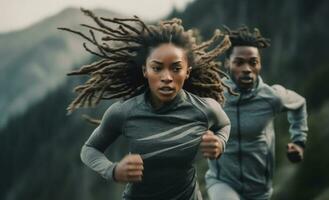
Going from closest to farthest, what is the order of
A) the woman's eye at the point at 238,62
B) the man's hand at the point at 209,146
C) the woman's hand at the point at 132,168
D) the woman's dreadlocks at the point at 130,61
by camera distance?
the woman's hand at the point at 132,168 < the man's hand at the point at 209,146 < the woman's dreadlocks at the point at 130,61 < the woman's eye at the point at 238,62

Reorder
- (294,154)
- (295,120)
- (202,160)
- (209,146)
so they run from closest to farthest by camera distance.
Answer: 1. (209,146)
2. (294,154)
3. (295,120)
4. (202,160)

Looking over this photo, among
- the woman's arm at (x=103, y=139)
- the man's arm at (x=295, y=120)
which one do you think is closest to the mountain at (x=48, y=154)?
the man's arm at (x=295, y=120)

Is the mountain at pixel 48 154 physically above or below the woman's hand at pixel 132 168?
below

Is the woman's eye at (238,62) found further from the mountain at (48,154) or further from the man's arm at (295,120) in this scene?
the mountain at (48,154)

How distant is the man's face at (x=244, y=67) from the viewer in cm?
855

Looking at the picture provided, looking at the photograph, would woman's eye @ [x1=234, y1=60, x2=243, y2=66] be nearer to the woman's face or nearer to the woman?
the woman

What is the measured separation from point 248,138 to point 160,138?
2.98 m

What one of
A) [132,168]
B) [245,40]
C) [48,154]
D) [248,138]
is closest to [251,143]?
[248,138]

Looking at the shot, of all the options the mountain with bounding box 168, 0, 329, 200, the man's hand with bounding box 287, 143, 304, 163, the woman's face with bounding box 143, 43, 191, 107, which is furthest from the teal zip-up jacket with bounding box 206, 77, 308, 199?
the mountain with bounding box 168, 0, 329, 200

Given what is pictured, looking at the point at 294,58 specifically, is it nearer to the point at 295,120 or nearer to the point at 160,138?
the point at 295,120

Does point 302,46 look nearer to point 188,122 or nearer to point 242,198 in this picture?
point 242,198

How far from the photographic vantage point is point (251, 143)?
8.52 metres

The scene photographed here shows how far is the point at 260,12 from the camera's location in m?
48.7

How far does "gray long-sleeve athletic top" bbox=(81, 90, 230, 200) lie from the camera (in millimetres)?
5691
